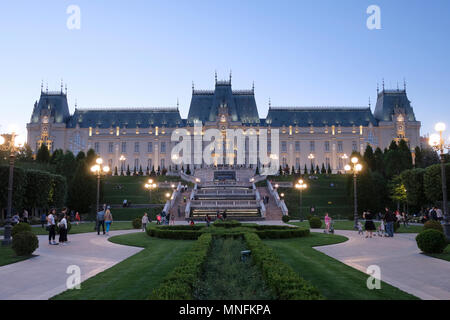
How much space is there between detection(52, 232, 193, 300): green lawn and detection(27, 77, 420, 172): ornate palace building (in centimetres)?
7067

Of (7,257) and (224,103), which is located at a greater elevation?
(224,103)

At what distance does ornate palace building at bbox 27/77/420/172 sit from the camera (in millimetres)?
84625

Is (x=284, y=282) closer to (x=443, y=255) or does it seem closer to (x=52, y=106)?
(x=443, y=255)

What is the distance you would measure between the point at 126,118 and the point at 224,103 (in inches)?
961

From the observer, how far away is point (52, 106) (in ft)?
286

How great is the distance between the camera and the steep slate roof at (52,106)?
283 ft

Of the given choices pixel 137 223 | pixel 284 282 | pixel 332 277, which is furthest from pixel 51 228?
pixel 284 282

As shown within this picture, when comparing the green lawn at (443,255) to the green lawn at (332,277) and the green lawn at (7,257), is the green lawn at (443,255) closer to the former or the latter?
the green lawn at (332,277)

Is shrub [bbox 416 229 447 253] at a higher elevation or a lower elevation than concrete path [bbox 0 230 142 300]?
higher

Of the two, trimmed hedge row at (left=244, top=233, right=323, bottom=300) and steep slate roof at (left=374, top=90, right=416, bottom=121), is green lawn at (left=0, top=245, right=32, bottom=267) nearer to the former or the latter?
trimmed hedge row at (left=244, top=233, right=323, bottom=300)

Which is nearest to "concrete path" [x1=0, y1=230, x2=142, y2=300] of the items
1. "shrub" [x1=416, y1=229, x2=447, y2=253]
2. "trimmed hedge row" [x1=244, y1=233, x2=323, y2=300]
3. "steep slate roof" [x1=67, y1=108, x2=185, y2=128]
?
"trimmed hedge row" [x1=244, y1=233, x2=323, y2=300]

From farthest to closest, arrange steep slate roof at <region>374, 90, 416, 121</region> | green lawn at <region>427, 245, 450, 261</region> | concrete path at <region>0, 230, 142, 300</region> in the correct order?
1. steep slate roof at <region>374, 90, 416, 121</region>
2. green lawn at <region>427, 245, 450, 261</region>
3. concrete path at <region>0, 230, 142, 300</region>
